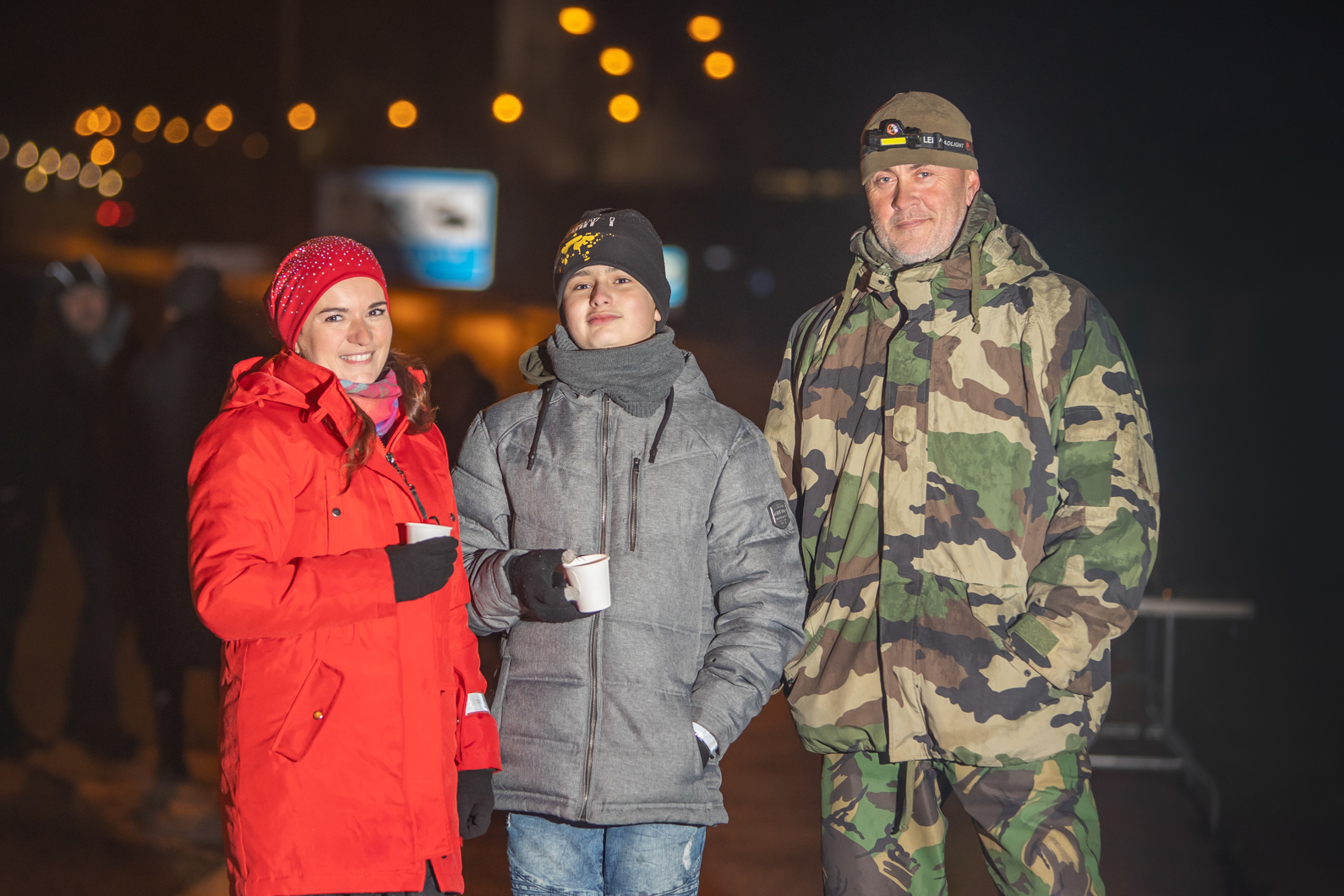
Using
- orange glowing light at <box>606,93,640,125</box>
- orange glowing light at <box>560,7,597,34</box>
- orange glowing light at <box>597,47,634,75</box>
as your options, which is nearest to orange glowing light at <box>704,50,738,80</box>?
orange glowing light at <box>597,47,634,75</box>

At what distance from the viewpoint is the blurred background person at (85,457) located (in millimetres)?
4316

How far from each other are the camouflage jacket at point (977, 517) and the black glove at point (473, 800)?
2.24 feet

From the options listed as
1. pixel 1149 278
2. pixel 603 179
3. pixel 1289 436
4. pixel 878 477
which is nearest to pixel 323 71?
pixel 603 179

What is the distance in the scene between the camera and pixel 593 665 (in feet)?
5.71

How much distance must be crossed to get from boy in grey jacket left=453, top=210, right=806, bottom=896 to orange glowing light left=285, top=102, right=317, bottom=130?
19.2 feet

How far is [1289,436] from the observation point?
6.56m

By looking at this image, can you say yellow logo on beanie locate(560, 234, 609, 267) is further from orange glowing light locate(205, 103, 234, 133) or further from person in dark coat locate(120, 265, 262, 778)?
orange glowing light locate(205, 103, 234, 133)

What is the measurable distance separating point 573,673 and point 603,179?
6.01m

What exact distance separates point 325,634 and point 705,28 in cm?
538

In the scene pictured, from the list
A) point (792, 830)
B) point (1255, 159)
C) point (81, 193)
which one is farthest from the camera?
point (81, 193)

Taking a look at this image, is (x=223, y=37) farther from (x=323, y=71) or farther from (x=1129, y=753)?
(x=1129, y=753)

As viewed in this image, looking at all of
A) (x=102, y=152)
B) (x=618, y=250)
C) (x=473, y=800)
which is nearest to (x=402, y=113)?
(x=102, y=152)

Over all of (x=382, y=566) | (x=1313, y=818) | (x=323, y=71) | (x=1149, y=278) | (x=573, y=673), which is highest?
(x=323, y=71)

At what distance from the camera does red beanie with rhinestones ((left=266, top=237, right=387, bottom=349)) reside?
172cm
